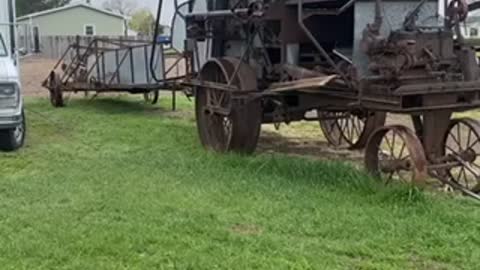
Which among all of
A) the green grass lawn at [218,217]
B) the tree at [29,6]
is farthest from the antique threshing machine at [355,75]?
the tree at [29,6]

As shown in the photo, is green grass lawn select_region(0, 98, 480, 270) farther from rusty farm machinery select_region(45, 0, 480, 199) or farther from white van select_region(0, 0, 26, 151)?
white van select_region(0, 0, 26, 151)

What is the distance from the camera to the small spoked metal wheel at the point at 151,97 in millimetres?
16686

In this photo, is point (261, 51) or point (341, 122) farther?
point (341, 122)

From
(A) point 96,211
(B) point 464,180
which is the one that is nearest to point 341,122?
(B) point 464,180

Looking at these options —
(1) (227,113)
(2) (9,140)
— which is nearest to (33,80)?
(2) (9,140)

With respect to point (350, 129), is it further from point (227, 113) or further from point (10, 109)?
point (10, 109)

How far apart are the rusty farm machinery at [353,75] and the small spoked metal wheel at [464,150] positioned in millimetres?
13

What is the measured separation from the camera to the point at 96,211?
617 cm

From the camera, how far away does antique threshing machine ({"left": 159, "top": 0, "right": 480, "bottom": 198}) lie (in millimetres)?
6629

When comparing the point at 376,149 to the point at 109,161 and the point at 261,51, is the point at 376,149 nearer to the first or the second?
the point at 261,51

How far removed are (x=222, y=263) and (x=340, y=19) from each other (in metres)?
4.04

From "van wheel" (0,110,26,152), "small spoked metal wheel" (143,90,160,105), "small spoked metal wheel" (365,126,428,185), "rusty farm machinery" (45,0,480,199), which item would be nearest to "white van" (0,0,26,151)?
"van wheel" (0,110,26,152)

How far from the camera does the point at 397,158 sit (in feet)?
22.5

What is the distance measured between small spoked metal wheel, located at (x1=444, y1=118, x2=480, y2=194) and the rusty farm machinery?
1 centimetres
